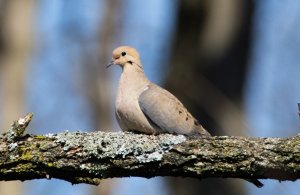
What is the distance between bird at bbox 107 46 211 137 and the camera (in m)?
5.15

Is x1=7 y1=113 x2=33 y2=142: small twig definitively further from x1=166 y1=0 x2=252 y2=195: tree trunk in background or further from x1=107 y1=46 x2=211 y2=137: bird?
x1=166 y1=0 x2=252 y2=195: tree trunk in background

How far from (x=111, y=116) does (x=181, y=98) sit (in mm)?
4225

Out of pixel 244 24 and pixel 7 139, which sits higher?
pixel 244 24

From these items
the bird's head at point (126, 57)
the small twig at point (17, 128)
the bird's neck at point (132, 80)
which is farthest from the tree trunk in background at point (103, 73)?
the small twig at point (17, 128)

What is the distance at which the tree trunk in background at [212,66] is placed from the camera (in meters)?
6.14

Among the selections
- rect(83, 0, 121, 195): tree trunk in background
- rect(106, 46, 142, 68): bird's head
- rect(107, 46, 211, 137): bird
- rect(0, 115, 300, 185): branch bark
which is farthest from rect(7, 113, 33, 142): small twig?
rect(83, 0, 121, 195): tree trunk in background

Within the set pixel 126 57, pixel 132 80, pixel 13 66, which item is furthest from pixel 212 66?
pixel 13 66

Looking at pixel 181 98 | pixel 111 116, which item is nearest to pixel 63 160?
pixel 181 98

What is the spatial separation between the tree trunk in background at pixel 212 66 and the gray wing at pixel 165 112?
774mm

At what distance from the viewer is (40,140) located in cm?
393

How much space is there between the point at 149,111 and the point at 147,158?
1483 millimetres

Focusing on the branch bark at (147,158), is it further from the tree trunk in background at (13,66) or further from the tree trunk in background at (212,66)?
the tree trunk in background at (13,66)

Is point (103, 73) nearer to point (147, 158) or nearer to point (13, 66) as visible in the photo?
point (13, 66)

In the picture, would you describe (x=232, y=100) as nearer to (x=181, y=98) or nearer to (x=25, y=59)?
(x=181, y=98)
